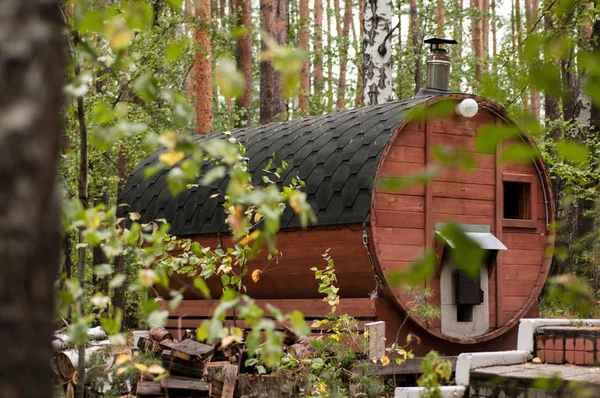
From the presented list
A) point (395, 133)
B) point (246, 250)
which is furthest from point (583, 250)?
point (246, 250)

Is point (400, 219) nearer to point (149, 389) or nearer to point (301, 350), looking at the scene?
point (301, 350)

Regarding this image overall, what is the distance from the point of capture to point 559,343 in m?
7.33

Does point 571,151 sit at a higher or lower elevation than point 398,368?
higher

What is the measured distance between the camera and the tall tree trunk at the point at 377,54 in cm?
1408

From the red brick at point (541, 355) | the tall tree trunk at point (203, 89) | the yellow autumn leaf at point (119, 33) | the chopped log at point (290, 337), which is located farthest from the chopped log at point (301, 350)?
the tall tree trunk at point (203, 89)

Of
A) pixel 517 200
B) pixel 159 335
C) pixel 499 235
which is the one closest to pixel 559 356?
pixel 499 235

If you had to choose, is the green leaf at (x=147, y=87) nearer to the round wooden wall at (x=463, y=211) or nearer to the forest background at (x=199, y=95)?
the forest background at (x=199, y=95)

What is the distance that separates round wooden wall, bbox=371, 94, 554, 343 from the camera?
9406mm

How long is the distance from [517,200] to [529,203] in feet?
0.59

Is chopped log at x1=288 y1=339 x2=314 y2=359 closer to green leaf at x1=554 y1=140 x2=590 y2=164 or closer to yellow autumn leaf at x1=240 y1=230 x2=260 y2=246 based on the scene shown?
yellow autumn leaf at x1=240 y1=230 x2=260 y2=246

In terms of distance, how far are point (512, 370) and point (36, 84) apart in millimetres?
5769

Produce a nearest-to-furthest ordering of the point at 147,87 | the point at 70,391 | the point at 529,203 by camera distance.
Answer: the point at 147,87
the point at 70,391
the point at 529,203

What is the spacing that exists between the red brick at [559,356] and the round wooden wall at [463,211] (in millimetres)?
1786

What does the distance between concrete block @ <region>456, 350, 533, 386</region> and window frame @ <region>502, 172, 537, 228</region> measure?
341cm
